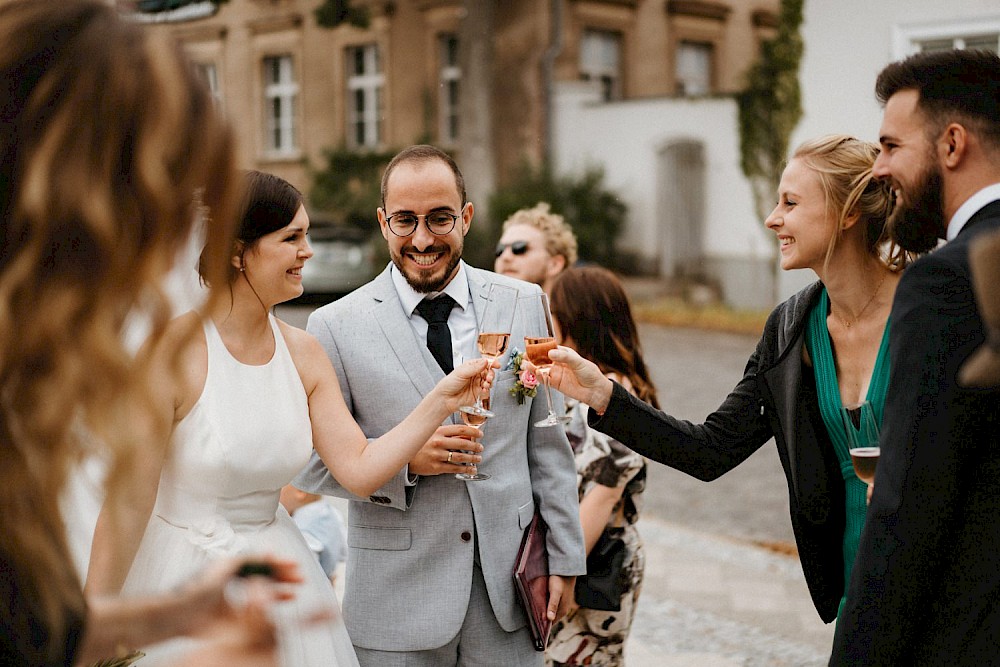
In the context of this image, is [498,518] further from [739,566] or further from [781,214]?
[739,566]

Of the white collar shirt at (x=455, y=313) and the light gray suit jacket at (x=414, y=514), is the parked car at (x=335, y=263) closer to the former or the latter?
the white collar shirt at (x=455, y=313)

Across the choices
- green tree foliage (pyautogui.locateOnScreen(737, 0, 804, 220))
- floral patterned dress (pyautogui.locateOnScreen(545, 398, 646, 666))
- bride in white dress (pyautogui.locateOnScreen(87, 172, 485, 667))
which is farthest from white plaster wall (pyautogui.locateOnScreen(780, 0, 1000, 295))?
bride in white dress (pyautogui.locateOnScreen(87, 172, 485, 667))

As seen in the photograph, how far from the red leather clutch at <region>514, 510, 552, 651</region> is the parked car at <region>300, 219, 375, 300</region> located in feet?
47.7

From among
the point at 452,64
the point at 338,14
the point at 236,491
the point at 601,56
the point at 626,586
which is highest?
the point at 338,14

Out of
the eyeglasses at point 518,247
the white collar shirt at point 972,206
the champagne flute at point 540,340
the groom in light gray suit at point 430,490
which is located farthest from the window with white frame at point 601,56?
the white collar shirt at point 972,206

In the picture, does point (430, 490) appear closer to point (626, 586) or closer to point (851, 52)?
point (626, 586)

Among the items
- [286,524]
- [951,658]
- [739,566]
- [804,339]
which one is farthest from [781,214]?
[739,566]

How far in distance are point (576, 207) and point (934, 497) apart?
54.4 ft

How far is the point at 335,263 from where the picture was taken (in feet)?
58.5

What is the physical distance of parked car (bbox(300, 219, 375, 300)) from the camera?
17.6 metres

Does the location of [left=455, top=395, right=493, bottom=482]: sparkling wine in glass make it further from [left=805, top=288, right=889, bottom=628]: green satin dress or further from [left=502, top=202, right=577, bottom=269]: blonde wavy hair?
[left=502, top=202, right=577, bottom=269]: blonde wavy hair

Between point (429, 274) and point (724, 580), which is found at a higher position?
point (429, 274)

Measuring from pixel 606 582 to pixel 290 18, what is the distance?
69.9ft

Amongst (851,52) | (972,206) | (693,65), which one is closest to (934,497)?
(972,206)
